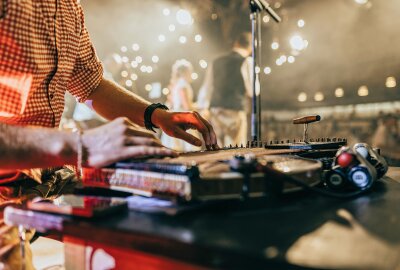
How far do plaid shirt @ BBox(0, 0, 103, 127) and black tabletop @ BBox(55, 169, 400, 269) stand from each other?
87 cm

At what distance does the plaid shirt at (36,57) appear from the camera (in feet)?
3.92

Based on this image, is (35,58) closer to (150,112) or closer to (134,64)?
(150,112)

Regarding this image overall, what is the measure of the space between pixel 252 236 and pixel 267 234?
0.09 ft

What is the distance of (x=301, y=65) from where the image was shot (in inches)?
331

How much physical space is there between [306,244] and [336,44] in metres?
8.20

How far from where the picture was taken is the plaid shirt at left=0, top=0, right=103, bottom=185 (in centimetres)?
120

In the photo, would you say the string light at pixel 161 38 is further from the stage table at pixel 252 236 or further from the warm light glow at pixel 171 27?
the stage table at pixel 252 236

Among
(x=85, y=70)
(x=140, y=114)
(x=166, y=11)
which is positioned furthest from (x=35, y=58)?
(x=166, y=11)

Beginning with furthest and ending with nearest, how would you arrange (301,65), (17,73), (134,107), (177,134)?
(301,65), (134,107), (177,134), (17,73)

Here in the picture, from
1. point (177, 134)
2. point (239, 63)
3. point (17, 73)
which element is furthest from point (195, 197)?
point (239, 63)

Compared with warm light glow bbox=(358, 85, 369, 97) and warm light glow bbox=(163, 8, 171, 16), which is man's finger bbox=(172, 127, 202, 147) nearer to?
warm light glow bbox=(163, 8, 171, 16)

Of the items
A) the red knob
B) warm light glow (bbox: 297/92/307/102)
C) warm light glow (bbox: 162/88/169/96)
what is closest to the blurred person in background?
warm light glow (bbox: 162/88/169/96)

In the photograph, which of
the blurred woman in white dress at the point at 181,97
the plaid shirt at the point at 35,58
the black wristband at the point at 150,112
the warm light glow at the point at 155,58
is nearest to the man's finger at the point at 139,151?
the plaid shirt at the point at 35,58

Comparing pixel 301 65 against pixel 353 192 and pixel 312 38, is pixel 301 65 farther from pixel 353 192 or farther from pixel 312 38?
pixel 353 192
